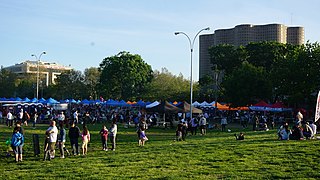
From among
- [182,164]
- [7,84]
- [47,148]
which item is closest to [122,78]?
[7,84]

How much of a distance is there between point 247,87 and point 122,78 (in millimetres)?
32446

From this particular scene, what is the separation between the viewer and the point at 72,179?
40.1 feet

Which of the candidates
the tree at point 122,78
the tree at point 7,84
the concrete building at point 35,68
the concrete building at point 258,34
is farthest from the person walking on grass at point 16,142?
the concrete building at point 35,68

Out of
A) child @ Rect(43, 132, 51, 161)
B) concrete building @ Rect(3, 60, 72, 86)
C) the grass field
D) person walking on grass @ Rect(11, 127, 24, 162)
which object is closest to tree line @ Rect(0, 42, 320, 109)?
the grass field

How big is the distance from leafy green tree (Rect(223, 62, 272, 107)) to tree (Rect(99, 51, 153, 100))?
27176mm

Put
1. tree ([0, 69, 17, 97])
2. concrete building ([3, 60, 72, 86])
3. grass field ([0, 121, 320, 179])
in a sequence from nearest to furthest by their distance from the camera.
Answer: grass field ([0, 121, 320, 179]) → tree ([0, 69, 17, 97]) → concrete building ([3, 60, 72, 86])

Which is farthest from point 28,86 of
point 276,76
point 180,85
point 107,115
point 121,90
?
point 276,76

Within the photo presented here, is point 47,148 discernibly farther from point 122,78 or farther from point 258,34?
point 258,34

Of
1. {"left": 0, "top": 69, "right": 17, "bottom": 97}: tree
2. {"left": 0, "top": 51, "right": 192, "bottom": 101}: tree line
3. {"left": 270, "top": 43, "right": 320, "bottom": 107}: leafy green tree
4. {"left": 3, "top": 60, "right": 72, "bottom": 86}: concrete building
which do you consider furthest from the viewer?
{"left": 3, "top": 60, "right": 72, "bottom": 86}: concrete building

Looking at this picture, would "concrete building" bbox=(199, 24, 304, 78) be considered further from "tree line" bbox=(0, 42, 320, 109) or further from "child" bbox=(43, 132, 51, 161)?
"child" bbox=(43, 132, 51, 161)

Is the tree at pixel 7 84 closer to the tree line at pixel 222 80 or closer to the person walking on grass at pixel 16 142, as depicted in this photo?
the tree line at pixel 222 80

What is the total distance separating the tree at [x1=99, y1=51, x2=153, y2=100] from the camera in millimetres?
79875

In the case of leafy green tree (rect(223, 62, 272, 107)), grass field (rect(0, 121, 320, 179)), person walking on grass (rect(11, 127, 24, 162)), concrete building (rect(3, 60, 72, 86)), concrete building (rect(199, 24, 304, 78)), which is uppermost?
concrete building (rect(199, 24, 304, 78))

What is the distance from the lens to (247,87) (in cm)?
5438
